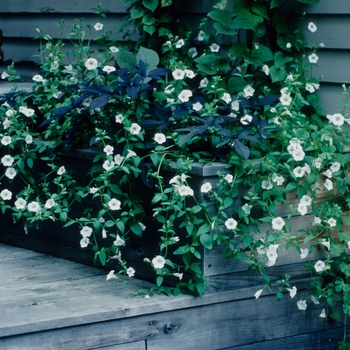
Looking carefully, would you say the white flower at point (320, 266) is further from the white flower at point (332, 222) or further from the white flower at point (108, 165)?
the white flower at point (108, 165)

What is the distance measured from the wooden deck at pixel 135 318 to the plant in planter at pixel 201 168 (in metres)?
0.08

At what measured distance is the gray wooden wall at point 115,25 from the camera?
283 cm

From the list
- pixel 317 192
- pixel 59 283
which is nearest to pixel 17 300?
pixel 59 283

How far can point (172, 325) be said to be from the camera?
2.37m

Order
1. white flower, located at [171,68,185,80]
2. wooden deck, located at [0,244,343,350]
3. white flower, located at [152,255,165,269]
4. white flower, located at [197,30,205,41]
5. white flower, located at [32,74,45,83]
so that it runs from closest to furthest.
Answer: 1. wooden deck, located at [0,244,343,350]
2. white flower, located at [152,255,165,269]
3. white flower, located at [171,68,185,80]
4. white flower, located at [32,74,45,83]
5. white flower, located at [197,30,205,41]

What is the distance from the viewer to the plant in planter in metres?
2.35

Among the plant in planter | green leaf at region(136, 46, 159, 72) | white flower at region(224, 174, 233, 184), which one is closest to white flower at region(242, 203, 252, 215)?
the plant in planter

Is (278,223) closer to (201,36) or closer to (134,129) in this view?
(134,129)

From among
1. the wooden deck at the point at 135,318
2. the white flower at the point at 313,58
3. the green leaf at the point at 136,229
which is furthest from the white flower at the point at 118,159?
the white flower at the point at 313,58

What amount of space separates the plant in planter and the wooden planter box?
1cm

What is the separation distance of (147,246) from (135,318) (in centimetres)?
33

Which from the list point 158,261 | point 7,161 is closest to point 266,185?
point 158,261

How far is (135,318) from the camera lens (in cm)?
231

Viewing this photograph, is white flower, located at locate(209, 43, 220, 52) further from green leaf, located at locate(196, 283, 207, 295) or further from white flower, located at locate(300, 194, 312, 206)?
green leaf, located at locate(196, 283, 207, 295)
